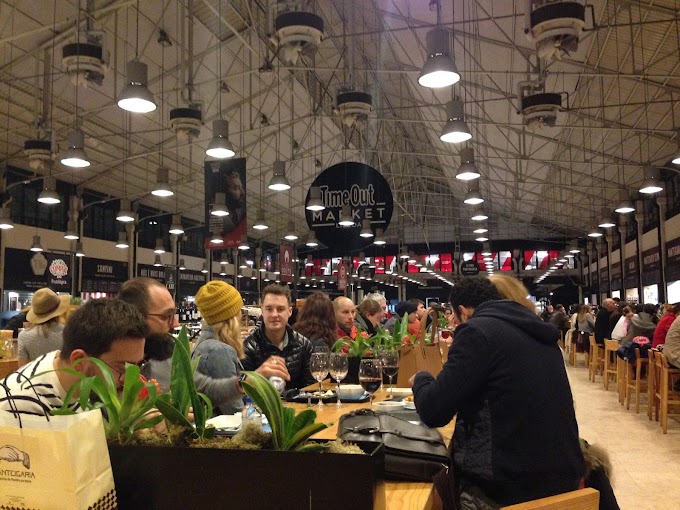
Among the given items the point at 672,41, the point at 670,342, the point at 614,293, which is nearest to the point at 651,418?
the point at 670,342

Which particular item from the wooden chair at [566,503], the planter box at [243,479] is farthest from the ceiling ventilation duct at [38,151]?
the wooden chair at [566,503]

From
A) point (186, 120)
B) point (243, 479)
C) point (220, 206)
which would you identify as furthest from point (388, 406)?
point (220, 206)

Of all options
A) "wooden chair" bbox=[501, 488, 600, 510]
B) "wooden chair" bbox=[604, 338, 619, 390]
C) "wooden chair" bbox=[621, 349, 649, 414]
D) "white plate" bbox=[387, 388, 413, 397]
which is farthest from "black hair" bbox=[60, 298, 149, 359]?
"wooden chair" bbox=[604, 338, 619, 390]

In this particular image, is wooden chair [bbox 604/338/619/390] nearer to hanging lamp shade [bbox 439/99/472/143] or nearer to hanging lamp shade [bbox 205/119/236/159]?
hanging lamp shade [bbox 439/99/472/143]

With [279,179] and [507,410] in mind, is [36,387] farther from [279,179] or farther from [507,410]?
[279,179]

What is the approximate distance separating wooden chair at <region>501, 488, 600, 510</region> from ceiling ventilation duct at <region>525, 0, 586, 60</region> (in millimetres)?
4950

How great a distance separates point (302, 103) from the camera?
17719 millimetres

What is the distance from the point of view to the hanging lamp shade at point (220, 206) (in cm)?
996

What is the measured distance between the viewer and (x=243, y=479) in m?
1.20

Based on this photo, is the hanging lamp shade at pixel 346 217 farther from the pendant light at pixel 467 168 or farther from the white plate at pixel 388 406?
the pendant light at pixel 467 168

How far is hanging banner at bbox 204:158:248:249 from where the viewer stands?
1009cm

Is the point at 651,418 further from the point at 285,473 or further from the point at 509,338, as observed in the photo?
the point at 285,473

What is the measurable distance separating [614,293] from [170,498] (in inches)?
1066

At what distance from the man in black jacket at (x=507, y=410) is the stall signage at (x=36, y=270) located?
18.6 meters
